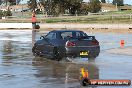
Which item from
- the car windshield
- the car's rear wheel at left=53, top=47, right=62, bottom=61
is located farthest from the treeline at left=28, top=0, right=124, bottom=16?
the car's rear wheel at left=53, top=47, right=62, bottom=61

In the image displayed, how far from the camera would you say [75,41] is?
1931 cm

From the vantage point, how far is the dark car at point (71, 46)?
19297mm

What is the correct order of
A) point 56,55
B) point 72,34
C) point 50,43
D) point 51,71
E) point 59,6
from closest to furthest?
point 51,71 → point 56,55 → point 72,34 → point 50,43 → point 59,6

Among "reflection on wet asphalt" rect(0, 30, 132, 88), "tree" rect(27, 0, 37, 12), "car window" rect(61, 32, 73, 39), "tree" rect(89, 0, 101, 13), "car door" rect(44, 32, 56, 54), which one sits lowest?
"tree" rect(89, 0, 101, 13)

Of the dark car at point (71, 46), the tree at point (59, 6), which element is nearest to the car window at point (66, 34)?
the dark car at point (71, 46)

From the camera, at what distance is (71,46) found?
759 inches

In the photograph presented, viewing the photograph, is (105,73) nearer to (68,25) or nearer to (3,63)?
(3,63)

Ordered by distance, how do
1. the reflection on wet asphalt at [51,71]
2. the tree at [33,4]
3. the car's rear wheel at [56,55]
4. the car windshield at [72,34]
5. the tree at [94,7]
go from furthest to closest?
Result: 1. the tree at [94,7]
2. the tree at [33,4]
3. the car windshield at [72,34]
4. the car's rear wheel at [56,55]
5. the reflection on wet asphalt at [51,71]

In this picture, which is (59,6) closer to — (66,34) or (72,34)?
(66,34)

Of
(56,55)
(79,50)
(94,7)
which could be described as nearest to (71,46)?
(79,50)

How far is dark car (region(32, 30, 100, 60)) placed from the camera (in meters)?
19.3

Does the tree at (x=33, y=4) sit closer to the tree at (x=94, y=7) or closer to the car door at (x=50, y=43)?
the tree at (x=94, y=7)

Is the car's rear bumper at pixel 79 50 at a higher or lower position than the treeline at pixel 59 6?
higher

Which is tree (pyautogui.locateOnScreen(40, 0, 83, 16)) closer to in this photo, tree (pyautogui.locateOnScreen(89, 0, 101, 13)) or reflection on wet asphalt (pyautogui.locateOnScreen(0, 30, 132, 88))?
tree (pyautogui.locateOnScreen(89, 0, 101, 13))
